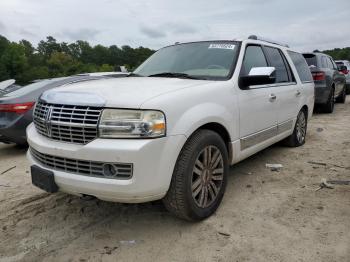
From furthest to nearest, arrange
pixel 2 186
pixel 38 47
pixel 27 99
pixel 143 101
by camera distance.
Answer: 1. pixel 38 47
2. pixel 27 99
3. pixel 2 186
4. pixel 143 101

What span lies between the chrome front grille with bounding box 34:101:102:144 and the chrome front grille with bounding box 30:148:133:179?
6.6 inches

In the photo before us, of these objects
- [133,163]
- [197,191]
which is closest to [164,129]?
[133,163]

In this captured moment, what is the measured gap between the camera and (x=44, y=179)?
3.17 meters

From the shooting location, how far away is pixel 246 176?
476cm

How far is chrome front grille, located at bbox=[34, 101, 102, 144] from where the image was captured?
9.52ft

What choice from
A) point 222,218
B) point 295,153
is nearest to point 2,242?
point 222,218

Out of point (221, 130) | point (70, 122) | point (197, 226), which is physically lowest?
point (197, 226)

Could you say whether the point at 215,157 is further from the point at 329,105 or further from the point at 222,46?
the point at 329,105

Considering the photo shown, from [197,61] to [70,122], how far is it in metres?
1.86

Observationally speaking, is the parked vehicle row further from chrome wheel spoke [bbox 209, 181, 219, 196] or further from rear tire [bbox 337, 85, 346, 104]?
rear tire [bbox 337, 85, 346, 104]

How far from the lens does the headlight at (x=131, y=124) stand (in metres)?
2.82

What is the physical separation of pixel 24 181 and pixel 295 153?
13.1 feet

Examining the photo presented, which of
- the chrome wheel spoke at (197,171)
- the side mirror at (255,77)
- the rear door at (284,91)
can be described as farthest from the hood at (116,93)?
the rear door at (284,91)

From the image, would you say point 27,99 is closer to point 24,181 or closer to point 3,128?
point 3,128
